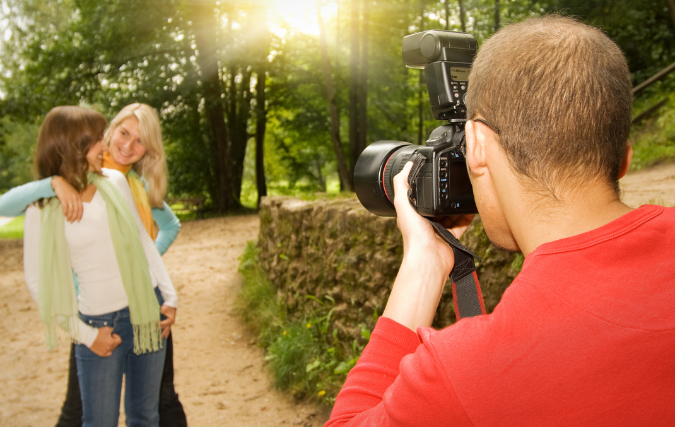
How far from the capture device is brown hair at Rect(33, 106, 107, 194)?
2385 mm

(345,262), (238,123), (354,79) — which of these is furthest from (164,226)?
(238,123)

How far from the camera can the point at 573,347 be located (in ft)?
2.41

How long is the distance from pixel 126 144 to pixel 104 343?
1.23 meters

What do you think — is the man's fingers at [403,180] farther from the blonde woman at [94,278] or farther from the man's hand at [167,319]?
the man's hand at [167,319]

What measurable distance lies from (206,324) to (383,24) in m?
14.1

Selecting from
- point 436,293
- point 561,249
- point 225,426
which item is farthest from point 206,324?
point 561,249

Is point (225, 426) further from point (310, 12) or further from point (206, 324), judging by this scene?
A: point (310, 12)

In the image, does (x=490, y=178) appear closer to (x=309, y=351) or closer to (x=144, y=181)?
(x=144, y=181)

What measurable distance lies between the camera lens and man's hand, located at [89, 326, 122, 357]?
145 cm

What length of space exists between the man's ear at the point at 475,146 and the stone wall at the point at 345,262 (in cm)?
212

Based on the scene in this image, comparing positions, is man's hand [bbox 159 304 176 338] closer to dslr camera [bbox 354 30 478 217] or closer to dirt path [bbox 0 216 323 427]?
dslr camera [bbox 354 30 478 217]

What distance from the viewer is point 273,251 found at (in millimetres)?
6152

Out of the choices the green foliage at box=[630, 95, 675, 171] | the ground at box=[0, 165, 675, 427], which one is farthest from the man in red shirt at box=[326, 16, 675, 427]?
the green foliage at box=[630, 95, 675, 171]

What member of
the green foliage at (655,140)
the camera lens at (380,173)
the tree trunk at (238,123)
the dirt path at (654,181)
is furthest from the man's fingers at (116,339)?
the tree trunk at (238,123)
